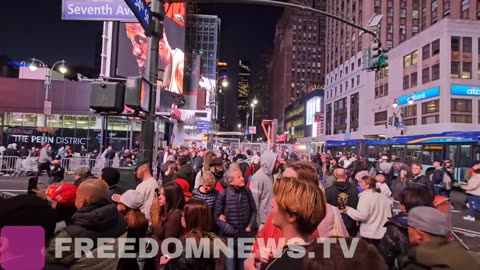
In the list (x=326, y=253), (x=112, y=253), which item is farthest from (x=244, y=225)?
(x=326, y=253)

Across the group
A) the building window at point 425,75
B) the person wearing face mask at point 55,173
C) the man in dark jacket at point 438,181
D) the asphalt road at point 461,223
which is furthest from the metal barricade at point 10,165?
the building window at point 425,75

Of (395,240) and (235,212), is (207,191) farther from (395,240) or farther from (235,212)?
(395,240)

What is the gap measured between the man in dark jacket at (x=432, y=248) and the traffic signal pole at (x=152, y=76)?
477cm

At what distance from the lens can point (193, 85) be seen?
63.0m

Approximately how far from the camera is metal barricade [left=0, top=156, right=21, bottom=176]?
22094 millimetres

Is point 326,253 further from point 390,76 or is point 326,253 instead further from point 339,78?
point 339,78

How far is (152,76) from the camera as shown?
688 centimetres

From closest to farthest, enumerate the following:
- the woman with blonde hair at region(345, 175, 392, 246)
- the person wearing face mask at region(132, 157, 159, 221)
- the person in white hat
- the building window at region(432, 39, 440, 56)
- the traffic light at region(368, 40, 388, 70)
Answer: the person in white hat → the woman with blonde hair at region(345, 175, 392, 246) → the person wearing face mask at region(132, 157, 159, 221) → the traffic light at region(368, 40, 388, 70) → the building window at region(432, 39, 440, 56)

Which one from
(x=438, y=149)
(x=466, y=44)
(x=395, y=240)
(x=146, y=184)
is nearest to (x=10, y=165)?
(x=146, y=184)

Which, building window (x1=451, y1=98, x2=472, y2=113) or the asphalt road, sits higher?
building window (x1=451, y1=98, x2=472, y2=113)

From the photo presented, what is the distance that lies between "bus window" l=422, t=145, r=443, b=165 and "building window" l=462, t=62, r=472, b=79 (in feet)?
98.6

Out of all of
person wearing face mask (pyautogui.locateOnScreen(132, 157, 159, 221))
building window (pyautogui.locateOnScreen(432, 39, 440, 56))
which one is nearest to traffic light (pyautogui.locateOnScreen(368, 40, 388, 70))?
person wearing face mask (pyautogui.locateOnScreen(132, 157, 159, 221))

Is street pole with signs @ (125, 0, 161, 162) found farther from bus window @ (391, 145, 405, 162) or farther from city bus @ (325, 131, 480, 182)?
bus window @ (391, 145, 405, 162)

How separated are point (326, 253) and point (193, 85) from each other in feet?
205
